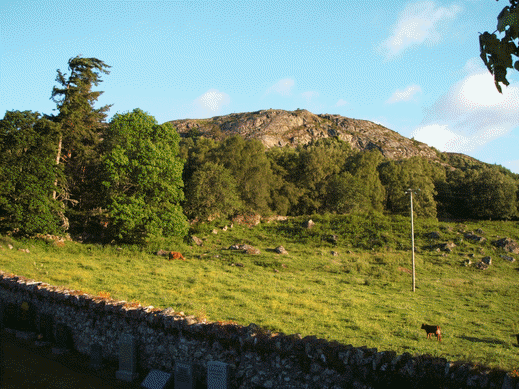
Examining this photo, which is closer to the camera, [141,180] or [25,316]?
[25,316]

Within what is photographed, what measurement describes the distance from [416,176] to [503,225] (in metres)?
25.2

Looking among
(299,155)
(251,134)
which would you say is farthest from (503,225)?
(251,134)

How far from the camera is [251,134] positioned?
156m

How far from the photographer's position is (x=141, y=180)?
1310 inches

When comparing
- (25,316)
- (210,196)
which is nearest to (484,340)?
(25,316)

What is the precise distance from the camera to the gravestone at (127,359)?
362 inches

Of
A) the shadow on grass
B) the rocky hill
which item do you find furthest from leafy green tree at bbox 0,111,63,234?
the rocky hill

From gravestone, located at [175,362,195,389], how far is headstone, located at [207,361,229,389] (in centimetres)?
47

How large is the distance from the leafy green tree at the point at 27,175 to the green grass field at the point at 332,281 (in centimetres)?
217

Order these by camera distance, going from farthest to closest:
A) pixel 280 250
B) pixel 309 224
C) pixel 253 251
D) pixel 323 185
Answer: pixel 323 185 < pixel 309 224 < pixel 280 250 < pixel 253 251

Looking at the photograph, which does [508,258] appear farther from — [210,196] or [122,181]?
[122,181]

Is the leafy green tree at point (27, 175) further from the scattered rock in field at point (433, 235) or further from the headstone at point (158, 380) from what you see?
the scattered rock in field at point (433, 235)

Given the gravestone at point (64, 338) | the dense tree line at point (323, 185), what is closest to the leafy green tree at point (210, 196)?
the dense tree line at point (323, 185)

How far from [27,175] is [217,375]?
30824 millimetres
